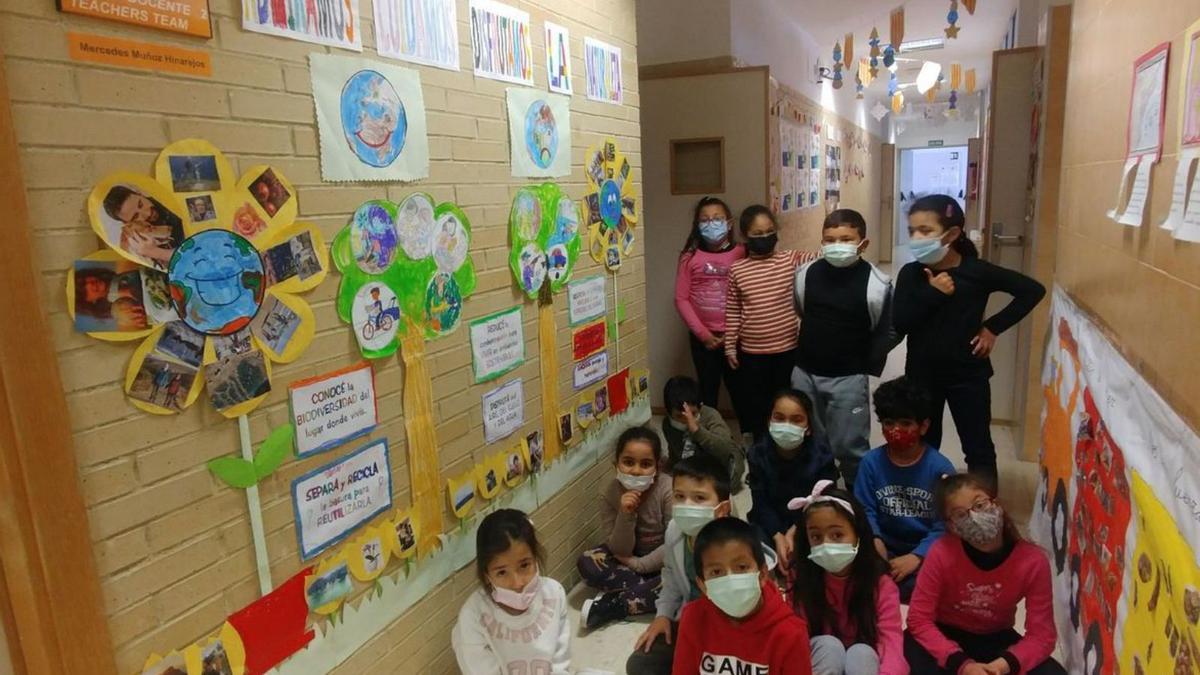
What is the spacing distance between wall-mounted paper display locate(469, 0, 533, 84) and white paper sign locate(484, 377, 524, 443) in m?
0.98

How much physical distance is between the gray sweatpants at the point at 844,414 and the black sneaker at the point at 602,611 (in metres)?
1.09

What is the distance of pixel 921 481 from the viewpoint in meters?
2.60

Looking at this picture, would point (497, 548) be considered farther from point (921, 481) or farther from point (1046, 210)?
point (1046, 210)

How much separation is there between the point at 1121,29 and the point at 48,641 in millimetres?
2657

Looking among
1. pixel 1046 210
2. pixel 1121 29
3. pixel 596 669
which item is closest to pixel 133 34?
pixel 596 669

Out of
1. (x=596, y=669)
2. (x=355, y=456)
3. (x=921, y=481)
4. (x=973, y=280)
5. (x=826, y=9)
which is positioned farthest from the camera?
(x=826, y=9)

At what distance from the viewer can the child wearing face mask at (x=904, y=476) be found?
102 inches

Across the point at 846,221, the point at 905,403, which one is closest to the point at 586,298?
the point at 846,221

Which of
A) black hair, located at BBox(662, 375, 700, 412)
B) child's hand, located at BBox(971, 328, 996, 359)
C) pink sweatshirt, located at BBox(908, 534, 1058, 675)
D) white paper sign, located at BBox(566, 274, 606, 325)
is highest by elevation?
white paper sign, located at BBox(566, 274, 606, 325)

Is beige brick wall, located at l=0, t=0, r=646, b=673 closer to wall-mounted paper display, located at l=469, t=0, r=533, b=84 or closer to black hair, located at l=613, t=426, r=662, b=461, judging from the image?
wall-mounted paper display, located at l=469, t=0, r=533, b=84

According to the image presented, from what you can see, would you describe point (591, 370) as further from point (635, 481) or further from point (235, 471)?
point (235, 471)

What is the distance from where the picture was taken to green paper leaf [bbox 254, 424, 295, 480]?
161 cm

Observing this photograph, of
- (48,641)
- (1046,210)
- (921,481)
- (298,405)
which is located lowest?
(921,481)

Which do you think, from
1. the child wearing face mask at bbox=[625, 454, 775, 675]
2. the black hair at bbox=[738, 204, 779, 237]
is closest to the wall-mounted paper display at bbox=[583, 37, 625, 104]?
the black hair at bbox=[738, 204, 779, 237]
